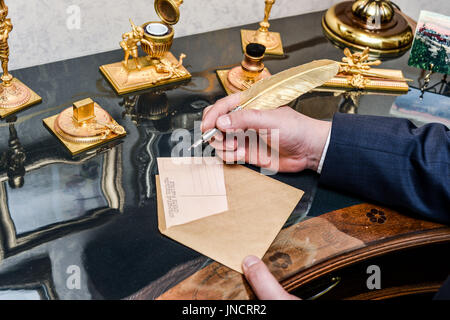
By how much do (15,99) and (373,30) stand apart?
122 centimetres

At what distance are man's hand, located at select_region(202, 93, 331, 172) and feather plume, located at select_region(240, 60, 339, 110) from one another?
3 cm

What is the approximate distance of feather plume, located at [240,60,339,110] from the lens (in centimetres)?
111

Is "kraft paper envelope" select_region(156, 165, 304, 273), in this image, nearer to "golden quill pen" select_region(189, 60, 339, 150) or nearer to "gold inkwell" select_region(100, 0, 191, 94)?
"golden quill pen" select_region(189, 60, 339, 150)

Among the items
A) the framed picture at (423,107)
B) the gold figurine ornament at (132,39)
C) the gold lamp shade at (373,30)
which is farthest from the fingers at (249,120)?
the gold lamp shade at (373,30)

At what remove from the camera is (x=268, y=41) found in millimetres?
1573

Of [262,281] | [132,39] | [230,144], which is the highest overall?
[132,39]

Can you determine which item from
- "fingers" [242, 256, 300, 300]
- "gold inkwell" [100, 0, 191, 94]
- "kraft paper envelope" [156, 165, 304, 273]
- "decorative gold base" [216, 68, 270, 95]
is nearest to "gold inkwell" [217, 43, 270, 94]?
"decorative gold base" [216, 68, 270, 95]

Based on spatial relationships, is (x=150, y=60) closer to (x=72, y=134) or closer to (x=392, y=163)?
(x=72, y=134)

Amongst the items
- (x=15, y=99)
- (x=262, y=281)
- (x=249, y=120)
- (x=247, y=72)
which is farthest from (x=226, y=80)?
(x=262, y=281)

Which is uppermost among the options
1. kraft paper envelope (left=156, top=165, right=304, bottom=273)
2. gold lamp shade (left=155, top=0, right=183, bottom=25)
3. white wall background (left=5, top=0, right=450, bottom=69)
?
gold lamp shade (left=155, top=0, right=183, bottom=25)

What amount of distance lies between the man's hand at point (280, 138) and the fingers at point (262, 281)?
12.0 inches

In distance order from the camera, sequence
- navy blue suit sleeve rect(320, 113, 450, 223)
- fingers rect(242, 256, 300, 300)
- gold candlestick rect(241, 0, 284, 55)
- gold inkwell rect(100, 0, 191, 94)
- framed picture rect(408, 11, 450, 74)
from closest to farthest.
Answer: fingers rect(242, 256, 300, 300)
navy blue suit sleeve rect(320, 113, 450, 223)
gold inkwell rect(100, 0, 191, 94)
framed picture rect(408, 11, 450, 74)
gold candlestick rect(241, 0, 284, 55)
